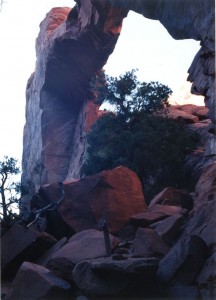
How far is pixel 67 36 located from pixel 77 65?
2.19 meters

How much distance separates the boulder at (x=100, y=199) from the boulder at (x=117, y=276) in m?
4.58

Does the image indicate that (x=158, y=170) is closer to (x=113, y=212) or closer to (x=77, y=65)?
(x=113, y=212)

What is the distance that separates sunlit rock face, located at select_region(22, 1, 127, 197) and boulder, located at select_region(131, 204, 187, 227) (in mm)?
13697

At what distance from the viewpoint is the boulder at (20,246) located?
1287cm

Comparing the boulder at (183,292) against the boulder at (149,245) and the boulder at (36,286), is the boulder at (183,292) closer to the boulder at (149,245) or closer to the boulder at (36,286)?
the boulder at (149,245)

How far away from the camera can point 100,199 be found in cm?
1498

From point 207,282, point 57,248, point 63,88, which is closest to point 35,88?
point 63,88

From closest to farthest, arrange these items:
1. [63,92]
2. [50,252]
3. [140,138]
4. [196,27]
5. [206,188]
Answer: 1. [196,27]
2. [50,252]
3. [206,188]
4. [140,138]
5. [63,92]

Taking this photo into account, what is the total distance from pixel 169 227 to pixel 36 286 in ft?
12.7

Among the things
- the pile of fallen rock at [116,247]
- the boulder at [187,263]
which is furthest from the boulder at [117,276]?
the boulder at [187,263]

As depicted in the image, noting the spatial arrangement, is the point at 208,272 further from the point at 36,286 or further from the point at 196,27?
the point at 196,27

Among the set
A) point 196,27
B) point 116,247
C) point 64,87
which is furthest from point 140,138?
point 64,87

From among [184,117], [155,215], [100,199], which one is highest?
[184,117]

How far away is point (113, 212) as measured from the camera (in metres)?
14.7
